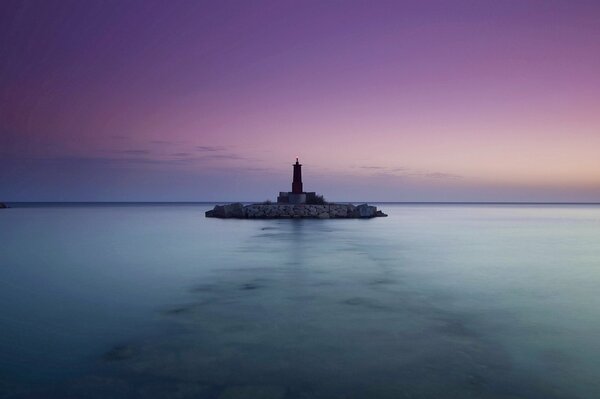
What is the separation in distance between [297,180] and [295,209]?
9.08ft

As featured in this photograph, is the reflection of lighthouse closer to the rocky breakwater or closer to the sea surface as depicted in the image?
the rocky breakwater

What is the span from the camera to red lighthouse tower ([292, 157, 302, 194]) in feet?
123

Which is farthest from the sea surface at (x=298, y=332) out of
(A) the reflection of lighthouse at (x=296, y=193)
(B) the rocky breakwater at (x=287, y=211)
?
(A) the reflection of lighthouse at (x=296, y=193)

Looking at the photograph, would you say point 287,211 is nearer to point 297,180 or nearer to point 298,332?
point 297,180

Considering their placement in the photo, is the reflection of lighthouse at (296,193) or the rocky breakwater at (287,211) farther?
the reflection of lighthouse at (296,193)

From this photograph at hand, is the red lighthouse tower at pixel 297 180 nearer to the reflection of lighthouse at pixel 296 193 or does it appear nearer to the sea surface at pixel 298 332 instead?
the reflection of lighthouse at pixel 296 193

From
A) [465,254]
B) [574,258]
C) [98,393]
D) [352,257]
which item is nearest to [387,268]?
[352,257]

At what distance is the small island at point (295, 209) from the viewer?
37.4 metres

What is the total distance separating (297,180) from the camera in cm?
3812

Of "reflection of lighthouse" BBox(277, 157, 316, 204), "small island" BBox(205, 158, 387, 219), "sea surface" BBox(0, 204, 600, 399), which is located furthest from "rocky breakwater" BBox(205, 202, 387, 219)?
"sea surface" BBox(0, 204, 600, 399)

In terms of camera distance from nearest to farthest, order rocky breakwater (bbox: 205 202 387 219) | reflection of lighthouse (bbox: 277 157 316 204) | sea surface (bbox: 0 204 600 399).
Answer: sea surface (bbox: 0 204 600 399), rocky breakwater (bbox: 205 202 387 219), reflection of lighthouse (bbox: 277 157 316 204)

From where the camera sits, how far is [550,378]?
3.80m

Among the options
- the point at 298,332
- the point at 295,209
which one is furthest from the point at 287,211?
the point at 298,332

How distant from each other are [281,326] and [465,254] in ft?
35.6
